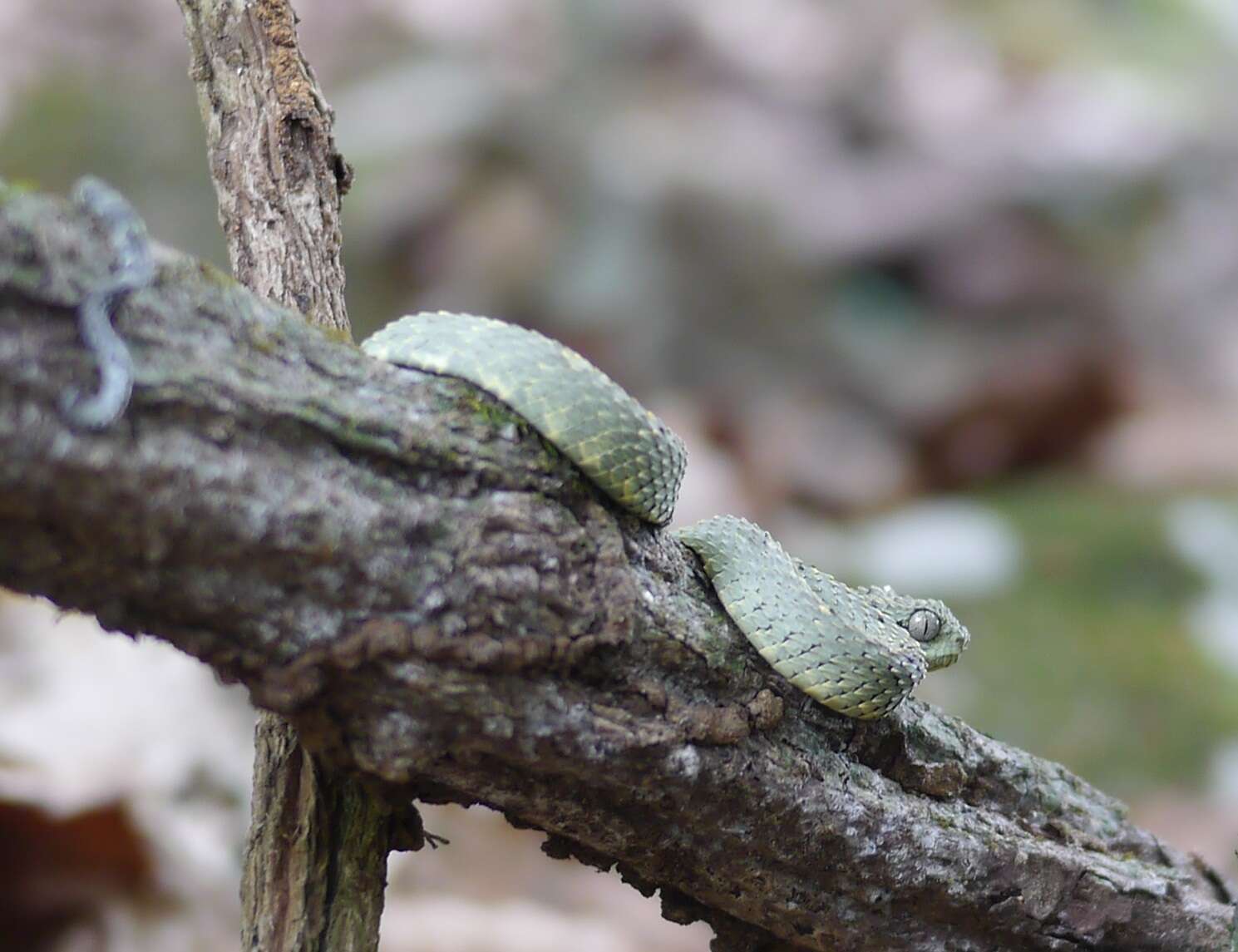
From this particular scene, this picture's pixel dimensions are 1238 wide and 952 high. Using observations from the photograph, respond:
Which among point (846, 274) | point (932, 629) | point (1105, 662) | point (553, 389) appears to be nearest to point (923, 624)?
point (932, 629)

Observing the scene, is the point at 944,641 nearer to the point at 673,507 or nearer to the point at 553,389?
the point at 673,507

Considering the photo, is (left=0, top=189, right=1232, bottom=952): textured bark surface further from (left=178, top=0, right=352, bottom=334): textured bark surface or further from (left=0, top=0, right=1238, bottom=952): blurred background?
(left=0, top=0, right=1238, bottom=952): blurred background

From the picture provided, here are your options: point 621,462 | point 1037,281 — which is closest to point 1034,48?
point 1037,281

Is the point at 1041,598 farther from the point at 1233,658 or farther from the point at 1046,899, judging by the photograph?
the point at 1046,899

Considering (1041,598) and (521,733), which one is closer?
(521,733)

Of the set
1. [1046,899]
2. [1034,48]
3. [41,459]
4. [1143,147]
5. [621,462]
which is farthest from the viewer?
[1034,48]

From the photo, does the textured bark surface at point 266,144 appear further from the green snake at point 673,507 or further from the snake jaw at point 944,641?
the snake jaw at point 944,641

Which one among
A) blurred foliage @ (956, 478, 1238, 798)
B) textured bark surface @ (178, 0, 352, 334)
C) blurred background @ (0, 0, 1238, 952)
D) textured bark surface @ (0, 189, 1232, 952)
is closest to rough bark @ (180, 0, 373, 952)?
textured bark surface @ (178, 0, 352, 334)
